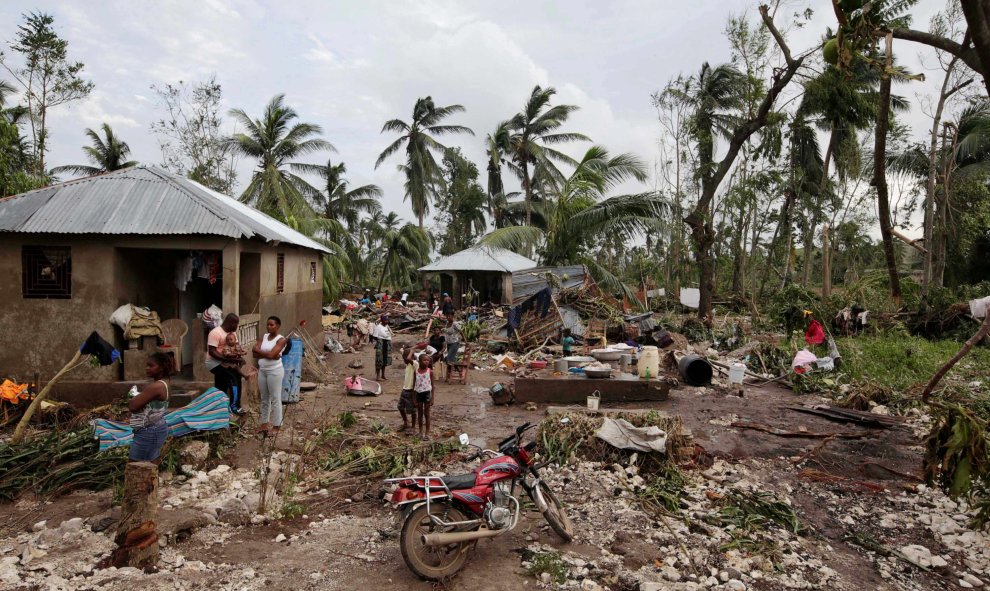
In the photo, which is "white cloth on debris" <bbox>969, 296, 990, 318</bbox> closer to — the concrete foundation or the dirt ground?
the dirt ground

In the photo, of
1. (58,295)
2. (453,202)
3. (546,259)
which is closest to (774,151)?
(546,259)

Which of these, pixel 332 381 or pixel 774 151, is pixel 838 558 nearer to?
pixel 332 381

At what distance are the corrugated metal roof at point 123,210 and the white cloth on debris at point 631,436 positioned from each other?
5819 mm

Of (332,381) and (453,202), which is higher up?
(453,202)

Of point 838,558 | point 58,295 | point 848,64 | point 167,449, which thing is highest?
point 848,64

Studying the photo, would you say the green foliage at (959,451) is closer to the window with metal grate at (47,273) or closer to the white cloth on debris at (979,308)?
the white cloth on debris at (979,308)

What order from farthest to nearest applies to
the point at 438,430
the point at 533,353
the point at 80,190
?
the point at 533,353, the point at 80,190, the point at 438,430

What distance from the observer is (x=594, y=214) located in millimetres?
19453

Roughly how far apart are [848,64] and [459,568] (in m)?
4.08

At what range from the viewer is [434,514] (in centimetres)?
405

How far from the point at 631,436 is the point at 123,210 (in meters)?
8.19

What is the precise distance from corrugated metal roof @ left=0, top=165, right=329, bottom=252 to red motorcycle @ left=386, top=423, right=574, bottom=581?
18.9 feet

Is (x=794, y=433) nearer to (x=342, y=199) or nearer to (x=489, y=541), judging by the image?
(x=489, y=541)

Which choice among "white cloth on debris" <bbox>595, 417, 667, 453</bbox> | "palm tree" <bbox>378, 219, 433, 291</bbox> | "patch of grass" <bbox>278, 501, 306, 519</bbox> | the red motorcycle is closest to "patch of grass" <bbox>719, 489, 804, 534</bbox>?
"white cloth on debris" <bbox>595, 417, 667, 453</bbox>
